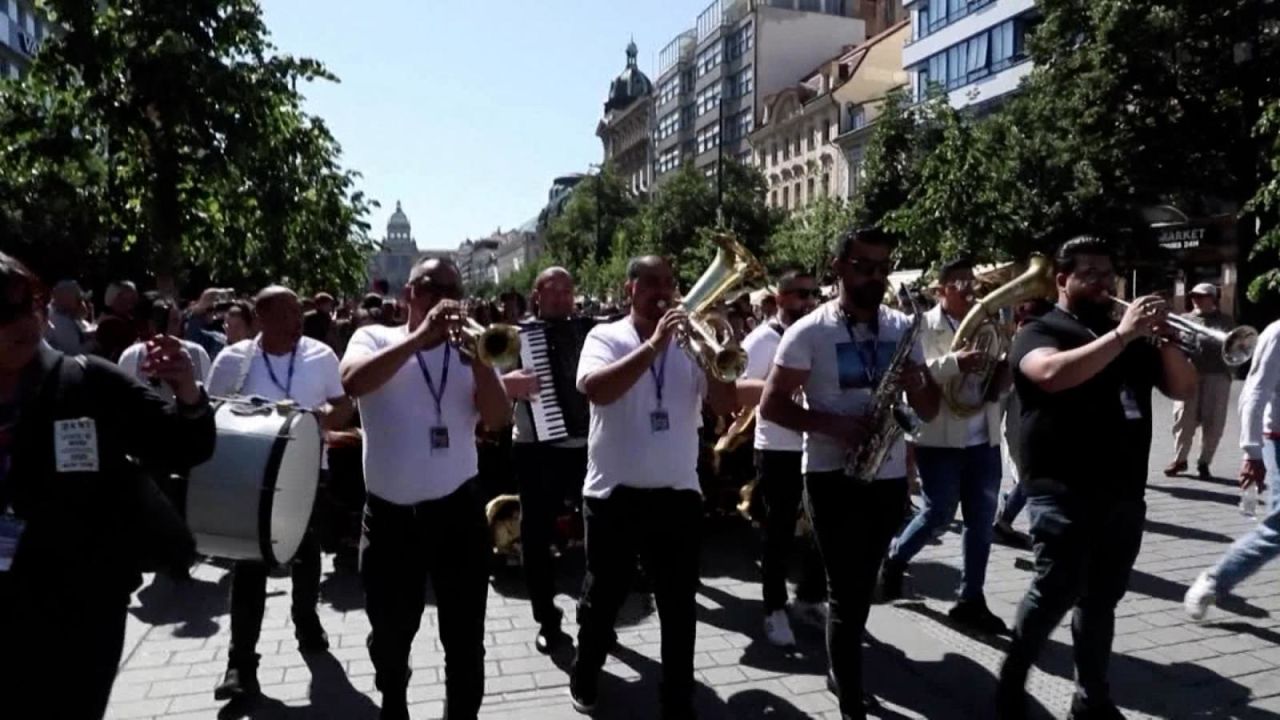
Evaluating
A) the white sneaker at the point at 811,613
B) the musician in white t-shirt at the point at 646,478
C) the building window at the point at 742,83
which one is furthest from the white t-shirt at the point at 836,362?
the building window at the point at 742,83

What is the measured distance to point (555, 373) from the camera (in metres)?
5.36

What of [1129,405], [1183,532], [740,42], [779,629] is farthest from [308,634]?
[740,42]

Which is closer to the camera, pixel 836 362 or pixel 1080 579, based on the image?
pixel 1080 579

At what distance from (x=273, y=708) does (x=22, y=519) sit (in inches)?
95.6

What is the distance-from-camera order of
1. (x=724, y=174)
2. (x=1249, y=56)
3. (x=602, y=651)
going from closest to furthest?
(x=602, y=651) → (x=1249, y=56) → (x=724, y=174)

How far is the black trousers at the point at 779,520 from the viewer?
5.72 metres

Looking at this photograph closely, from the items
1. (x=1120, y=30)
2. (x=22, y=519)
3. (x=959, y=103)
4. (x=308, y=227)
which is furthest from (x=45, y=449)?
(x=959, y=103)

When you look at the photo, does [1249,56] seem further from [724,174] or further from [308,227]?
[724,174]

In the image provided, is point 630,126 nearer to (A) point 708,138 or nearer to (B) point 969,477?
(A) point 708,138

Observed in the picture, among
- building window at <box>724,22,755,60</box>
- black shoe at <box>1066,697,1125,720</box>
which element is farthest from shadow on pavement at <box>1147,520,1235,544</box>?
building window at <box>724,22,755,60</box>

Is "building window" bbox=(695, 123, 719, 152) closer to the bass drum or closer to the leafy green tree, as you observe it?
the leafy green tree

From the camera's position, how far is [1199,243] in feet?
89.2

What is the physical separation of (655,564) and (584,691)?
76 centimetres

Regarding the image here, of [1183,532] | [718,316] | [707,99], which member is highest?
[707,99]
